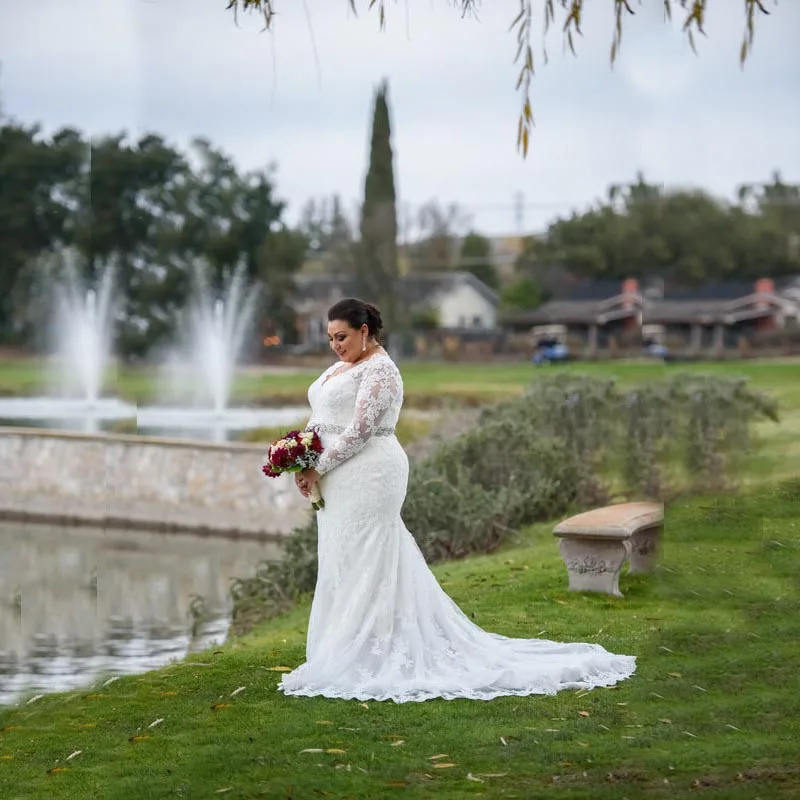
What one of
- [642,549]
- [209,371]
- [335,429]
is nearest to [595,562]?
[642,549]

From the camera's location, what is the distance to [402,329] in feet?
61.7

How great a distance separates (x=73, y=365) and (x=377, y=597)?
393 inches

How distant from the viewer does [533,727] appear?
4965mm

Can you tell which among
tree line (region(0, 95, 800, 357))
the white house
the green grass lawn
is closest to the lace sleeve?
the green grass lawn

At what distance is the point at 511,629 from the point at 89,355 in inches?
372

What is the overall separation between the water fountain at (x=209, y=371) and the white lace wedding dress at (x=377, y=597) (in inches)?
542

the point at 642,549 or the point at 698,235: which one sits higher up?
Answer: the point at 698,235

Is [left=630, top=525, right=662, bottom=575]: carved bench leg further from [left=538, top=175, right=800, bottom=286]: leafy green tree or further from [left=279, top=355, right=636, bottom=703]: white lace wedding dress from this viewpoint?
[left=279, top=355, right=636, bottom=703]: white lace wedding dress

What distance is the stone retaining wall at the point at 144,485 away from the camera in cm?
1562

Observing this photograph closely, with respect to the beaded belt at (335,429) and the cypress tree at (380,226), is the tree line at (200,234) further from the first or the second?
the beaded belt at (335,429)

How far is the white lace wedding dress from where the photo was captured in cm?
559

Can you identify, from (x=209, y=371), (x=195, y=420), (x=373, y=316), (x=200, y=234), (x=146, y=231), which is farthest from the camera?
(x=200, y=234)

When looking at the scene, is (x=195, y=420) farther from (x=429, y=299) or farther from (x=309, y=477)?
(x=309, y=477)

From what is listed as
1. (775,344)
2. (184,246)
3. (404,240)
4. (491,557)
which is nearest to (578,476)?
(491,557)
